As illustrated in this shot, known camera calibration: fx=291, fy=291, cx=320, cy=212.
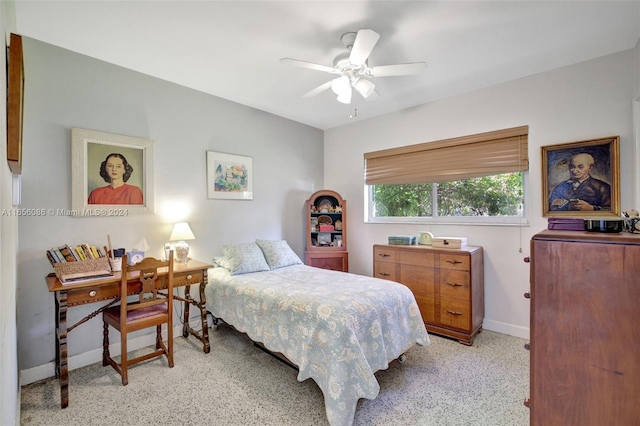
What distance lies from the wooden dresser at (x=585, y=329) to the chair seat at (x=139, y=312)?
2.46 m

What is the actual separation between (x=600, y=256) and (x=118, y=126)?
3341 millimetres

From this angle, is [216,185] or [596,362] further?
[216,185]

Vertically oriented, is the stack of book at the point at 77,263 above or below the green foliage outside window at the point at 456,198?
below

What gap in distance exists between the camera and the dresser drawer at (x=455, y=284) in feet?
9.12

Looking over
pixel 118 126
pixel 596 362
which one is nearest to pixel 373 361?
pixel 596 362

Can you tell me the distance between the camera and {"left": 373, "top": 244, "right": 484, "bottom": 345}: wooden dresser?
278 centimetres

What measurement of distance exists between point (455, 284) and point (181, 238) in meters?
2.72

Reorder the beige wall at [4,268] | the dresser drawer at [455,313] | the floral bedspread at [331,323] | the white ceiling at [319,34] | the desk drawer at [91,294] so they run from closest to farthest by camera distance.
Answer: the beige wall at [4,268], the floral bedspread at [331,323], the white ceiling at [319,34], the desk drawer at [91,294], the dresser drawer at [455,313]

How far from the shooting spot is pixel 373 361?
1.96 meters

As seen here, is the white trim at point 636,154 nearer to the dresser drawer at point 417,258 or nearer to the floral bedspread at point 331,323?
the dresser drawer at point 417,258

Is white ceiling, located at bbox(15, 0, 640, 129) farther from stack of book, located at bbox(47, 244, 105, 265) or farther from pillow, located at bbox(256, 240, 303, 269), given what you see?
pillow, located at bbox(256, 240, 303, 269)

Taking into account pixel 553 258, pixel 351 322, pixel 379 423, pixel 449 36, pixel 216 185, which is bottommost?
pixel 379 423

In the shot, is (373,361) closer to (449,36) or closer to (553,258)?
(553,258)

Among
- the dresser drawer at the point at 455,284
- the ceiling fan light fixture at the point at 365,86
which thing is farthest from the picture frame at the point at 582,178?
the ceiling fan light fixture at the point at 365,86
